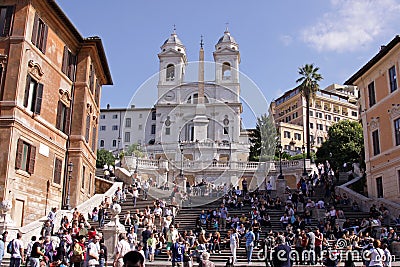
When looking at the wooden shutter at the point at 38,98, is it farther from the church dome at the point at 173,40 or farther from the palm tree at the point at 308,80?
the church dome at the point at 173,40

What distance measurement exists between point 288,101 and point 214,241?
89053 millimetres

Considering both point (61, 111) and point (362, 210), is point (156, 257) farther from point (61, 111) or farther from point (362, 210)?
point (362, 210)

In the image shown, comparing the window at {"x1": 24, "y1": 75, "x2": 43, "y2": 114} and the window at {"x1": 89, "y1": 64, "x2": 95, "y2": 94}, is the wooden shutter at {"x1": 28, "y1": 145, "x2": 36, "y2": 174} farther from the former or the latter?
the window at {"x1": 89, "y1": 64, "x2": 95, "y2": 94}

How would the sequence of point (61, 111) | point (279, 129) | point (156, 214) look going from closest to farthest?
1. point (156, 214)
2. point (61, 111)
3. point (279, 129)

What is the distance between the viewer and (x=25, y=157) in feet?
73.5

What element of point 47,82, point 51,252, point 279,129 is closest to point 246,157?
point 279,129

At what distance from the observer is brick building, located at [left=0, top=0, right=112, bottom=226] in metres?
21.4

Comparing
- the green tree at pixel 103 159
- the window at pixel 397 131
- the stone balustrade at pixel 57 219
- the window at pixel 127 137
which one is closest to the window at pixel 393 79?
the window at pixel 397 131

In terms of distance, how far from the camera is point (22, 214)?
2178cm

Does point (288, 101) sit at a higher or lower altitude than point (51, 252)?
higher

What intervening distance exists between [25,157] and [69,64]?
8624 mm

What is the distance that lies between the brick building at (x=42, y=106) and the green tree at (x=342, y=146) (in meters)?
40.9

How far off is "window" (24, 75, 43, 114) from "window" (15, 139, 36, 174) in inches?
80.8

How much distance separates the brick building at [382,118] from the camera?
2747 cm
